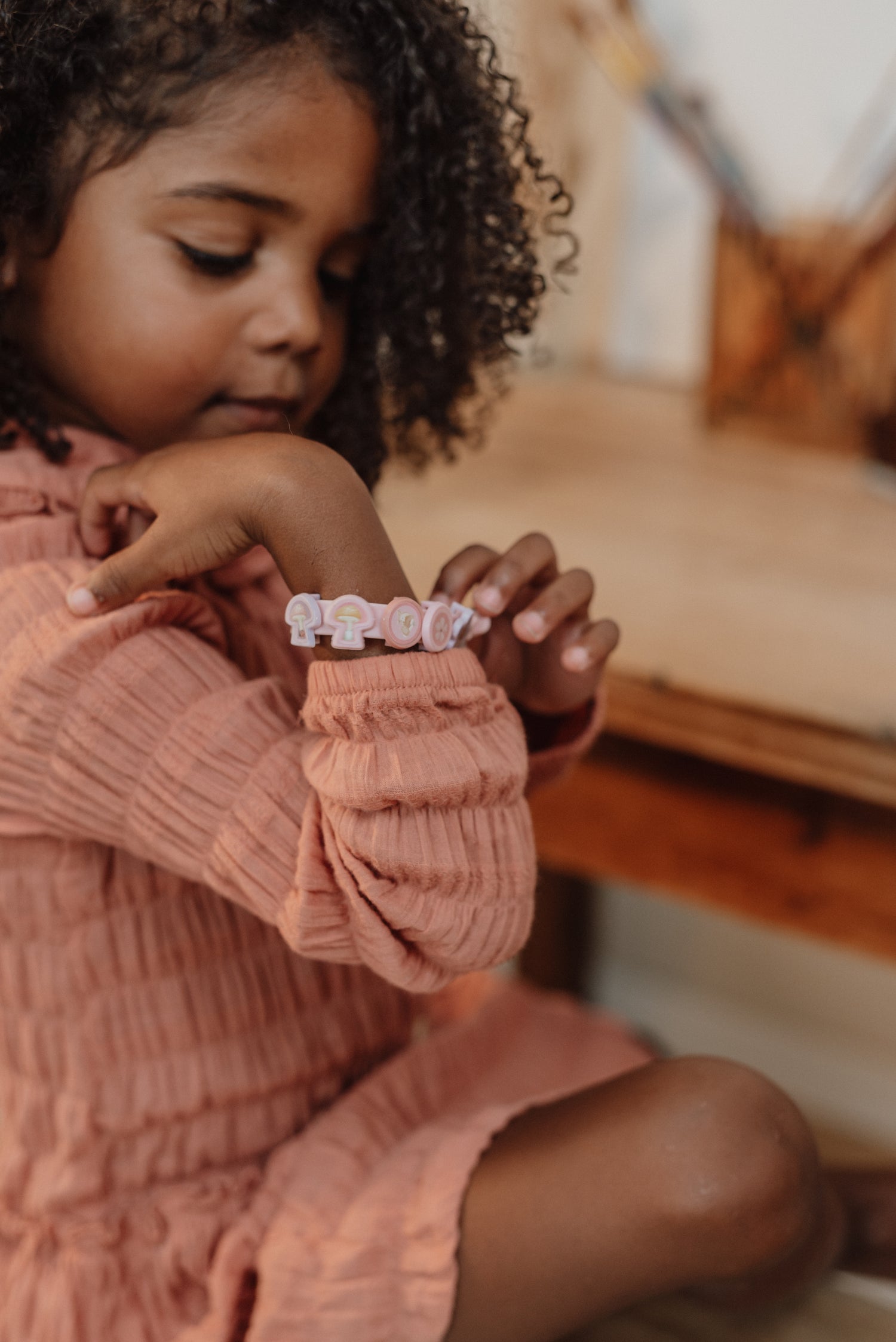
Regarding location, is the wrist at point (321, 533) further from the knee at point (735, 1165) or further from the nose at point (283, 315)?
the knee at point (735, 1165)

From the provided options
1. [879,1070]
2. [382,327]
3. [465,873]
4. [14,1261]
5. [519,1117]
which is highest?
[382,327]

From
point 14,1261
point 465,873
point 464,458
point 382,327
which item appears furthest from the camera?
point 464,458

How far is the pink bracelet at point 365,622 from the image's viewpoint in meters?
0.56

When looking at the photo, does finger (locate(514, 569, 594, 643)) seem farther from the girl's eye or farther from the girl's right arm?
the girl's eye

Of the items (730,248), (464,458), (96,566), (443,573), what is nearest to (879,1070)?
(464,458)

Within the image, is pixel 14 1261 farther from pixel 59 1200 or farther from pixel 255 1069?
pixel 255 1069

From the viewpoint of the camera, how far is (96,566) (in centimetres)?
60

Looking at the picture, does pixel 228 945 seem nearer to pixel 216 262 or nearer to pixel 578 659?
pixel 578 659

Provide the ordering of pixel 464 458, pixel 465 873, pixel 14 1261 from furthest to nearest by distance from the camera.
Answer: pixel 464 458 < pixel 14 1261 < pixel 465 873

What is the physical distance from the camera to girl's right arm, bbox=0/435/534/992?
56 cm

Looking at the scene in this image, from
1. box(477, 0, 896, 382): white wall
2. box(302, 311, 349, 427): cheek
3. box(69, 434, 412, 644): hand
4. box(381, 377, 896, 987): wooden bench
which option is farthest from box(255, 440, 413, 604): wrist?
box(477, 0, 896, 382): white wall

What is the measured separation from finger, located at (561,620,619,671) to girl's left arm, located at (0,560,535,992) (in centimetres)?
11

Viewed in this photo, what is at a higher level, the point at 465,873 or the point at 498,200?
the point at 498,200

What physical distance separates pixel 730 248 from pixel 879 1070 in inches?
34.8
